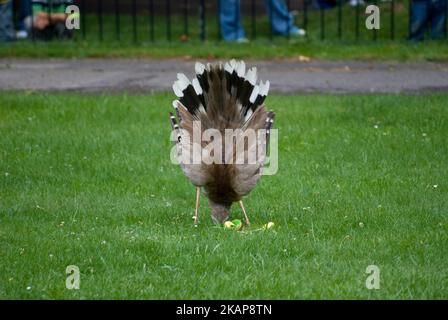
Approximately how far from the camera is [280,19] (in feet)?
56.0

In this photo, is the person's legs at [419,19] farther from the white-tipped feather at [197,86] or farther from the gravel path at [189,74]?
the white-tipped feather at [197,86]

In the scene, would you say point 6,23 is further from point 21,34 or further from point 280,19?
point 280,19

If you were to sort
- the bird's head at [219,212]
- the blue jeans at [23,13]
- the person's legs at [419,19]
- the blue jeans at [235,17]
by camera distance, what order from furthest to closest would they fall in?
the blue jeans at [23,13] < the blue jeans at [235,17] < the person's legs at [419,19] < the bird's head at [219,212]

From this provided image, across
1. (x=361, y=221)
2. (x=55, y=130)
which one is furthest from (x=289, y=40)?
(x=361, y=221)

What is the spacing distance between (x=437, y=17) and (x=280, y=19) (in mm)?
2734

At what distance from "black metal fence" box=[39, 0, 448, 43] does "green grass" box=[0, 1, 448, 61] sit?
22 mm

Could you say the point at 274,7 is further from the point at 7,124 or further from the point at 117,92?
the point at 7,124

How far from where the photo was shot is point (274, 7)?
16797mm

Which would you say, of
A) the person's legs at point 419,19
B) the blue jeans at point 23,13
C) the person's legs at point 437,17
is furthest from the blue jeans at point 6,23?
the person's legs at point 437,17

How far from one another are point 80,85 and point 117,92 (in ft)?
2.37

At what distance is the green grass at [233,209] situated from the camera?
21.4ft

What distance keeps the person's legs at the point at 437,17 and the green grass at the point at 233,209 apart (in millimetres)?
4122

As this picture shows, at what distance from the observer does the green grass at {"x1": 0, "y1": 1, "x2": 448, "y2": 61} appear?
48.4 feet

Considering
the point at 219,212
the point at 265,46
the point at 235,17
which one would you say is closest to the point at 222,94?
the point at 219,212
